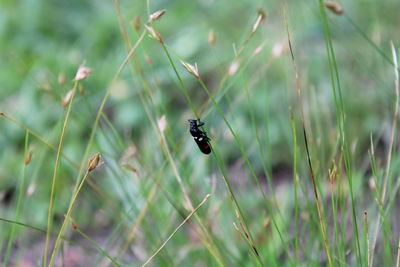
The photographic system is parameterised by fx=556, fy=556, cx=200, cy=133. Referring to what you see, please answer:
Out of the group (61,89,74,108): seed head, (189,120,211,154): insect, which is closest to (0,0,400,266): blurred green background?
(189,120,211,154): insect

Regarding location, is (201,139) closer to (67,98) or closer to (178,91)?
(67,98)

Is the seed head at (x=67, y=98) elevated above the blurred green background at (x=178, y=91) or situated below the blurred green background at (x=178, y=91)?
above

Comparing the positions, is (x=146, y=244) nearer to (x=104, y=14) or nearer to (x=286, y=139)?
(x=286, y=139)

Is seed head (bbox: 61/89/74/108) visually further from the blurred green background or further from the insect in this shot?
the blurred green background

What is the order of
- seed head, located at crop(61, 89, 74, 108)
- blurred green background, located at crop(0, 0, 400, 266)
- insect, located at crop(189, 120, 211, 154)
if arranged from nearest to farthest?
seed head, located at crop(61, 89, 74, 108) → insect, located at crop(189, 120, 211, 154) → blurred green background, located at crop(0, 0, 400, 266)

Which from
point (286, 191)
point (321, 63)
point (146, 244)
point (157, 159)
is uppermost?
point (321, 63)

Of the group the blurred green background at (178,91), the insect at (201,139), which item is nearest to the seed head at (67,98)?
the insect at (201,139)

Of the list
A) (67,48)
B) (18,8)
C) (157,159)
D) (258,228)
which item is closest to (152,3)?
(67,48)

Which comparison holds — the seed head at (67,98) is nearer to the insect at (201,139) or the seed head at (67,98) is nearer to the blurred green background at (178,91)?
the insect at (201,139)
